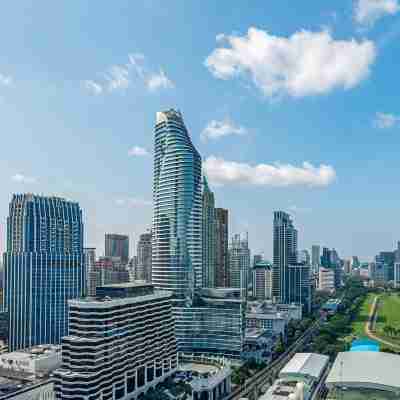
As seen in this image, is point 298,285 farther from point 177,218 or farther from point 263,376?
point 263,376

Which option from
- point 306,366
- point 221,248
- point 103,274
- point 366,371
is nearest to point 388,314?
point 221,248

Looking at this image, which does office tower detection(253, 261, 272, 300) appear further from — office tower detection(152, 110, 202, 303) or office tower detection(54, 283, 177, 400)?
office tower detection(54, 283, 177, 400)

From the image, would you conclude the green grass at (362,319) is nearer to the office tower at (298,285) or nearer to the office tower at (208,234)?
the office tower at (298,285)

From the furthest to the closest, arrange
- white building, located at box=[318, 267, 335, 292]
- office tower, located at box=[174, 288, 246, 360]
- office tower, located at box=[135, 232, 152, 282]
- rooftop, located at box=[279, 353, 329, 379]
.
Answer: white building, located at box=[318, 267, 335, 292] < office tower, located at box=[135, 232, 152, 282] < office tower, located at box=[174, 288, 246, 360] < rooftop, located at box=[279, 353, 329, 379]

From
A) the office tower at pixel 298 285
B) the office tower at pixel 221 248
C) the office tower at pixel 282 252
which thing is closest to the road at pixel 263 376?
the office tower at pixel 221 248

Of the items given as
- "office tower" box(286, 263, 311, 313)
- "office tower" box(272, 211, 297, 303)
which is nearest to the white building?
"office tower" box(272, 211, 297, 303)

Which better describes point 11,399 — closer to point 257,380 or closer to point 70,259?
point 257,380
